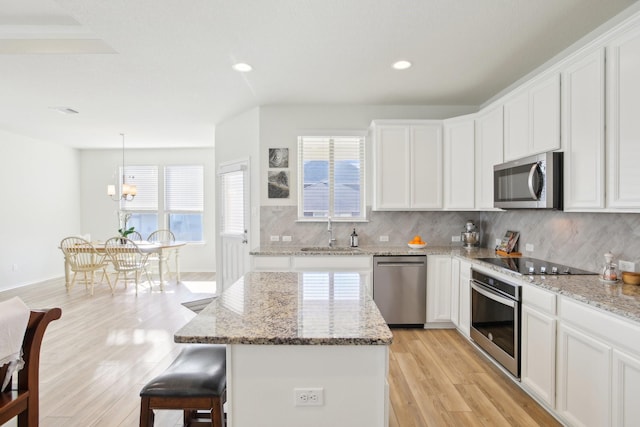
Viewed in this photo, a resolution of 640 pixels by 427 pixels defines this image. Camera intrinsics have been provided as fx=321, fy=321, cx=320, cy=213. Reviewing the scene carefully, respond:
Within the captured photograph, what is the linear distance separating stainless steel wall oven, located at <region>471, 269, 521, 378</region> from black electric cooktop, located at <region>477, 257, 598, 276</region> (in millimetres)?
139

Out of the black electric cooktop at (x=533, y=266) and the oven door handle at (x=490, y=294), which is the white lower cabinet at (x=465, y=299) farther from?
the black electric cooktop at (x=533, y=266)

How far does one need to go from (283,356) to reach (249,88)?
10.1ft

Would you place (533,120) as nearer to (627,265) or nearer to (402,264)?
(627,265)

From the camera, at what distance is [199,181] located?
6824mm

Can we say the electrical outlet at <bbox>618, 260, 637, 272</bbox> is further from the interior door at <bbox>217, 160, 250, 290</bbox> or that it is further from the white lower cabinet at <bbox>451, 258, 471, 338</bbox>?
the interior door at <bbox>217, 160, 250, 290</bbox>

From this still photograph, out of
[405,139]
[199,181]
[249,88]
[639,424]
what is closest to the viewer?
[639,424]

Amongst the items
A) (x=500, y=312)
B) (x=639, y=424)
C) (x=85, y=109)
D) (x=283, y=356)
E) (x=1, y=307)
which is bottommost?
(x=639, y=424)

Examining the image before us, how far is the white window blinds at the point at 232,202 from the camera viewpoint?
4.53 m

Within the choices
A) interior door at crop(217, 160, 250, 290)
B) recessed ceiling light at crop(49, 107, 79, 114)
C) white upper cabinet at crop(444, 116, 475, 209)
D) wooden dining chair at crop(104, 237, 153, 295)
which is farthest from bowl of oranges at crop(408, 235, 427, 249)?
recessed ceiling light at crop(49, 107, 79, 114)

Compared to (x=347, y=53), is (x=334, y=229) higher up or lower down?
lower down

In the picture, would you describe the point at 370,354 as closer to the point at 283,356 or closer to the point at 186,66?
the point at 283,356

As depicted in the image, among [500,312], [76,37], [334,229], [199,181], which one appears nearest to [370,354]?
[500,312]

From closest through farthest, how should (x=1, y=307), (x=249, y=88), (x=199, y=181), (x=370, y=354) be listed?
(x=370, y=354), (x=1, y=307), (x=249, y=88), (x=199, y=181)

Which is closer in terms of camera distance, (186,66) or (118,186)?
(186,66)
